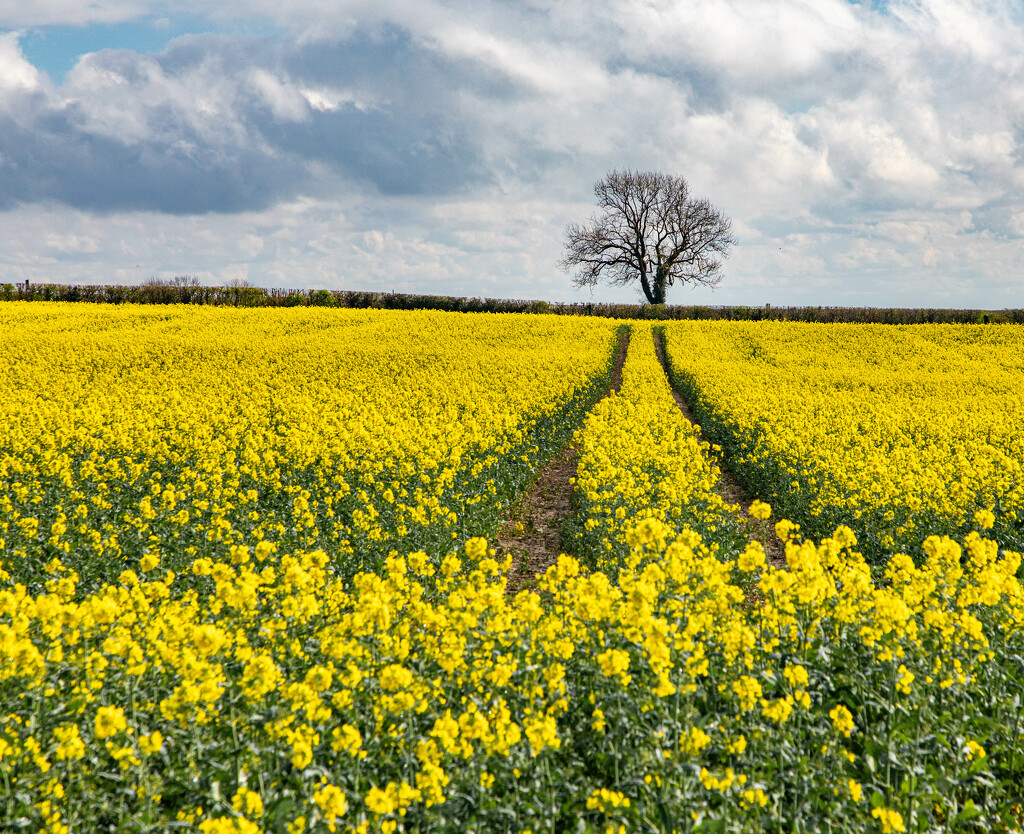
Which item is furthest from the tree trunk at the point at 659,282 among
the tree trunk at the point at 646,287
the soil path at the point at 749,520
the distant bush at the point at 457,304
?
the soil path at the point at 749,520

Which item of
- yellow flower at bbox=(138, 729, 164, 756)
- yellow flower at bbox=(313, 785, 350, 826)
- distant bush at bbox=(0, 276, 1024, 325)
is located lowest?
yellow flower at bbox=(138, 729, 164, 756)

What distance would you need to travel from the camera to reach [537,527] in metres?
11.9

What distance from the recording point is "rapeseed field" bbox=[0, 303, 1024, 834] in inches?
154

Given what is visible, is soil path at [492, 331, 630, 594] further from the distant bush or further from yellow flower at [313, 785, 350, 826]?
the distant bush

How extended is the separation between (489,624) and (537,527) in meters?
6.88

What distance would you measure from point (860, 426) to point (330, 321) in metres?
30.9

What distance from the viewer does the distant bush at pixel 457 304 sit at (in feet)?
168

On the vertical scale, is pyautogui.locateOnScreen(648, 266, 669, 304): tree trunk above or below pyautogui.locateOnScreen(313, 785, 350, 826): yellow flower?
above

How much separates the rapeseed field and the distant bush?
37243mm

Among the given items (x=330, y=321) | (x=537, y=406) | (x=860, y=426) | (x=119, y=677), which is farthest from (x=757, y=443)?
(x=330, y=321)

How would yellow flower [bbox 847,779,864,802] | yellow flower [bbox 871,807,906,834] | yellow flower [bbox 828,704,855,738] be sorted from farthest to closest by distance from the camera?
yellow flower [bbox 828,704,855,738]
yellow flower [bbox 847,779,864,802]
yellow flower [bbox 871,807,906,834]

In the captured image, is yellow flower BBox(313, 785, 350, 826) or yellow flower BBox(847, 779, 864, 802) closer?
yellow flower BBox(313, 785, 350, 826)

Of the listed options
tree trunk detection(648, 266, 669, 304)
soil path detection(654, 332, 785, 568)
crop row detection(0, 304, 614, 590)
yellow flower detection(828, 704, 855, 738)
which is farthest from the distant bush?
yellow flower detection(828, 704, 855, 738)

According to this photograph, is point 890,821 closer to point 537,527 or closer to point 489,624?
point 489,624
